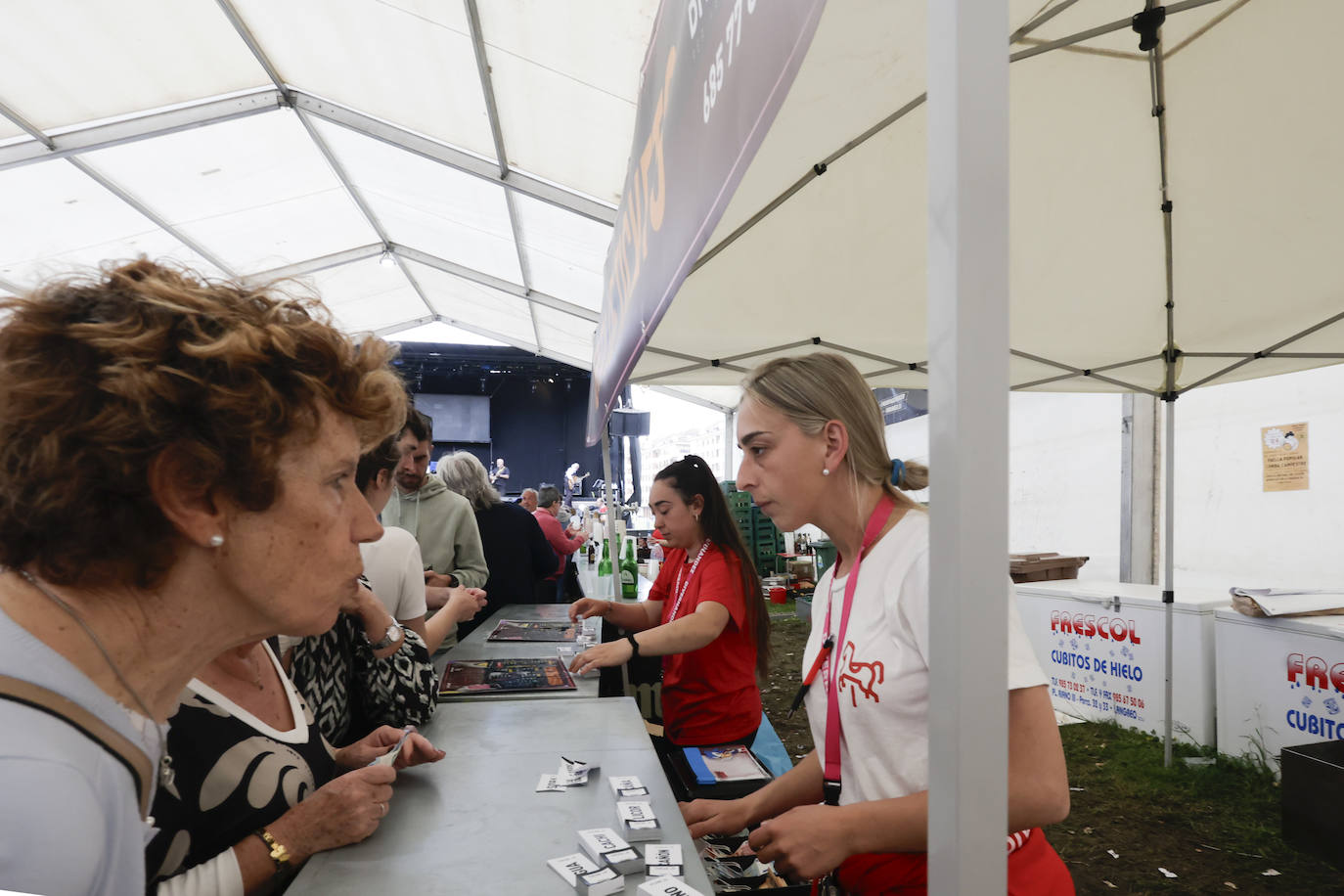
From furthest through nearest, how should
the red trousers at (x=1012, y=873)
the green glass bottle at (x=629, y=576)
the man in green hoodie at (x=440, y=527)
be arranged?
the green glass bottle at (x=629, y=576), the man in green hoodie at (x=440, y=527), the red trousers at (x=1012, y=873)

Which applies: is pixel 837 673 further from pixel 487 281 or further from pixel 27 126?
pixel 487 281

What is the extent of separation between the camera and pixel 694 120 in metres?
0.91

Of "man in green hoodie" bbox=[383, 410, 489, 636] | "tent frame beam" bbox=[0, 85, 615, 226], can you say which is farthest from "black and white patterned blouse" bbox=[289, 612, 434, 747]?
"tent frame beam" bbox=[0, 85, 615, 226]

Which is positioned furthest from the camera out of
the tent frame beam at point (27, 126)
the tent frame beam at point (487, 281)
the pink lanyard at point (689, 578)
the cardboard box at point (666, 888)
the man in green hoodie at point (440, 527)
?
the tent frame beam at point (487, 281)

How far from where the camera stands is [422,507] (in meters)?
3.26

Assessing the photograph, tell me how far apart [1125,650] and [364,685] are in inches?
171

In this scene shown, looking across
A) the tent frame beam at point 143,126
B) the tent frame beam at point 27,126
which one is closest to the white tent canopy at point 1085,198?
the tent frame beam at point 143,126

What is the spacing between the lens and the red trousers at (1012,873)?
3.58 ft

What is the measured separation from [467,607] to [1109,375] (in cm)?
332

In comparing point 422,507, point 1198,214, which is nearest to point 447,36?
point 422,507

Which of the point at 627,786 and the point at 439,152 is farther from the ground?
the point at 439,152

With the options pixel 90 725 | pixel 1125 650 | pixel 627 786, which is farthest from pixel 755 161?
pixel 1125 650

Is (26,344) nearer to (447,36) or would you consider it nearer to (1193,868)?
(1193,868)

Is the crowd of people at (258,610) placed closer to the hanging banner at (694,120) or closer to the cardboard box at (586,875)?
the cardboard box at (586,875)
